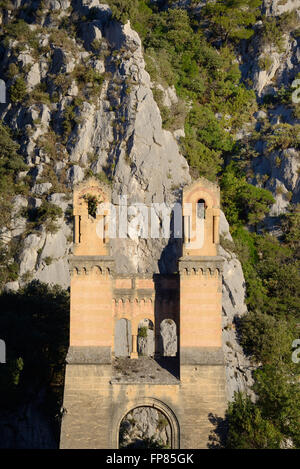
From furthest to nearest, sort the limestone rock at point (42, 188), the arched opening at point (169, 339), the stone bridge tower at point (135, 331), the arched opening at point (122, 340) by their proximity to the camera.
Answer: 1. the limestone rock at point (42, 188)
2. the arched opening at point (169, 339)
3. the arched opening at point (122, 340)
4. the stone bridge tower at point (135, 331)

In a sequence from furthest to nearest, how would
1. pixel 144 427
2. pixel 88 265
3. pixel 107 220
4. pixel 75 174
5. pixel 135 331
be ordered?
1. pixel 75 174
2. pixel 144 427
3. pixel 135 331
4. pixel 107 220
5. pixel 88 265

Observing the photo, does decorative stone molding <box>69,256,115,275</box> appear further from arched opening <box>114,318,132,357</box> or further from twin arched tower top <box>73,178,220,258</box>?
arched opening <box>114,318,132,357</box>

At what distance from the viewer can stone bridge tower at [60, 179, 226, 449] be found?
24781 millimetres

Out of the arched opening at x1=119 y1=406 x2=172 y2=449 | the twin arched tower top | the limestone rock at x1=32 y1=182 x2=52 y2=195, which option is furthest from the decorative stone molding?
the limestone rock at x1=32 y1=182 x2=52 y2=195

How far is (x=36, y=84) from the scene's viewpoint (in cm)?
5794

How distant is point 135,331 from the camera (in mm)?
27438

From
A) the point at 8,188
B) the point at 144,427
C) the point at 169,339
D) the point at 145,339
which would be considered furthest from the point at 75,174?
the point at 144,427

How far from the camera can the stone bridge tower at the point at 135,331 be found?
24781 millimetres

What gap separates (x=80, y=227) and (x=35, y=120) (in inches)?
1205

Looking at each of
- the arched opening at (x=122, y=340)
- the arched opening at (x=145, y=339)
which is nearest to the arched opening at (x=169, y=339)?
the arched opening at (x=145, y=339)

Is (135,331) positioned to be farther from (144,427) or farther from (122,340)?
(122,340)

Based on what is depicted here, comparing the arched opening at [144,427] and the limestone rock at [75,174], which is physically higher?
the limestone rock at [75,174]

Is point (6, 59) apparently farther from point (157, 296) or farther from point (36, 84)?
point (157, 296)

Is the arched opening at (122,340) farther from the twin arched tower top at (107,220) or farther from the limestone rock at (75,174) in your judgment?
the twin arched tower top at (107,220)
